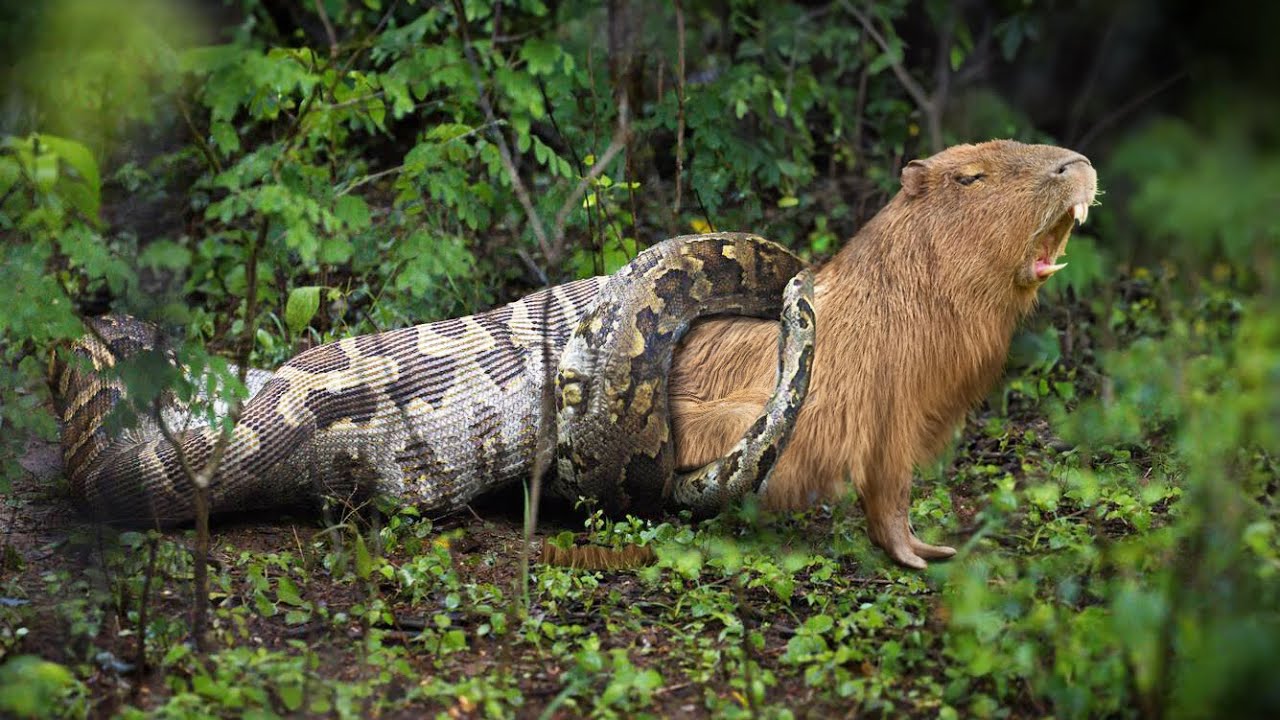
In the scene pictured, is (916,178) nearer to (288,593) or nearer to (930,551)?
(930,551)

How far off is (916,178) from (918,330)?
72 centimetres

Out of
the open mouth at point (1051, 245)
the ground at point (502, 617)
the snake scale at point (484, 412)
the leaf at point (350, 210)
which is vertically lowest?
the ground at point (502, 617)

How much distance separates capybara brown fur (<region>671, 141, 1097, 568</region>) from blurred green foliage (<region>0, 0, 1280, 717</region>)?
37cm

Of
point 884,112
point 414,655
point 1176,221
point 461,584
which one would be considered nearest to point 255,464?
point 461,584

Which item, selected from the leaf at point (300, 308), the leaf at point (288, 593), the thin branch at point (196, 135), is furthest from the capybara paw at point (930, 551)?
the leaf at point (300, 308)

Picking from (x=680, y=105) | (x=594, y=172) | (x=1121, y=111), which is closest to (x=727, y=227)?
A: (x=680, y=105)

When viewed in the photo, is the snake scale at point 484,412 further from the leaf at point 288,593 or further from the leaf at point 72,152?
the leaf at point 72,152

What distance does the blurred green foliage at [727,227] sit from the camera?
11.3 ft

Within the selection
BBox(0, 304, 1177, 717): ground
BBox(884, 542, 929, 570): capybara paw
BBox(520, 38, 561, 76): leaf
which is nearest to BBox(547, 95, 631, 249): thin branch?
BBox(520, 38, 561, 76): leaf

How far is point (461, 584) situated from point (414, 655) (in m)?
0.68

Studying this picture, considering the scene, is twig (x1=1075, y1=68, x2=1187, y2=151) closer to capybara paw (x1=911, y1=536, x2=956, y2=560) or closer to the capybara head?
the capybara head

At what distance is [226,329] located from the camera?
26.2ft

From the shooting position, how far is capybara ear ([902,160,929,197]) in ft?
18.1

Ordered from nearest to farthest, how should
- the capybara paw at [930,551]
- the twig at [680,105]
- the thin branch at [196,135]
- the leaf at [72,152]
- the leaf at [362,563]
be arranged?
the leaf at [72,152] < the thin branch at [196,135] < the leaf at [362,563] < the capybara paw at [930,551] < the twig at [680,105]
